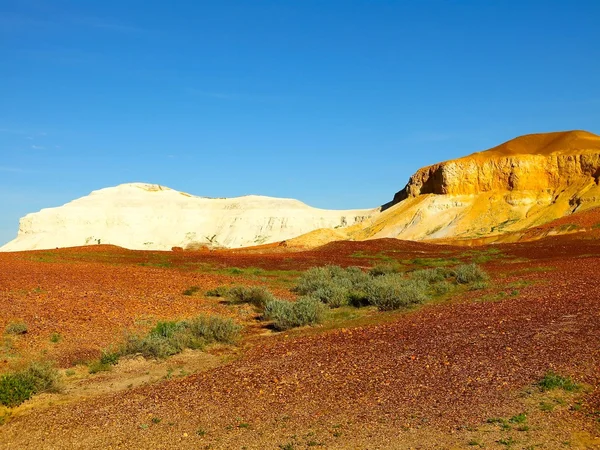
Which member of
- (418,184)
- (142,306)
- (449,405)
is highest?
(418,184)

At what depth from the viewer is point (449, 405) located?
28.3ft

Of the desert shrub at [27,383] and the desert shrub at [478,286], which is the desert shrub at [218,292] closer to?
the desert shrub at [478,286]

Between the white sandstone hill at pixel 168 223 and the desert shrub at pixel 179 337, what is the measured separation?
9549 centimetres

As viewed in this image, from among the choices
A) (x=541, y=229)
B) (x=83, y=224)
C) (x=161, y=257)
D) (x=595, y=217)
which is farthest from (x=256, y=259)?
(x=83, y=224)

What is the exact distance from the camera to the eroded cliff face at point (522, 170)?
268ft

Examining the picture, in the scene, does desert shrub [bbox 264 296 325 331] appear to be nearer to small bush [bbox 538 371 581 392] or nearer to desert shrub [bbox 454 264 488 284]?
small bush [bbox 538 371 581 392]

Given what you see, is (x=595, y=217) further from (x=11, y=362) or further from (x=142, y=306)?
(x=11, y=362)

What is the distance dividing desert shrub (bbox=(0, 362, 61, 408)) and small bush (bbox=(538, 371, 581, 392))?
8.80m

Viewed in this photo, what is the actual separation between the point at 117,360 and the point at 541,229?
5635cm

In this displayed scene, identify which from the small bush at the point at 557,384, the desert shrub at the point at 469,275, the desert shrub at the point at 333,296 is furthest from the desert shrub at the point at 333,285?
the small bush at the point at 557,384

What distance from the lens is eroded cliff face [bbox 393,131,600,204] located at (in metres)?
81.8

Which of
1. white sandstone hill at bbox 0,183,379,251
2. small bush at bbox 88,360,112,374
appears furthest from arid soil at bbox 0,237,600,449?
white sandstone hill at bbox 0,183,379,251

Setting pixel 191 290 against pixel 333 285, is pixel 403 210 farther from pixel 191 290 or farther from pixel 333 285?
pixel 191 290

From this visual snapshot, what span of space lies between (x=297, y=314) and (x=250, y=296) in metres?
5.04
